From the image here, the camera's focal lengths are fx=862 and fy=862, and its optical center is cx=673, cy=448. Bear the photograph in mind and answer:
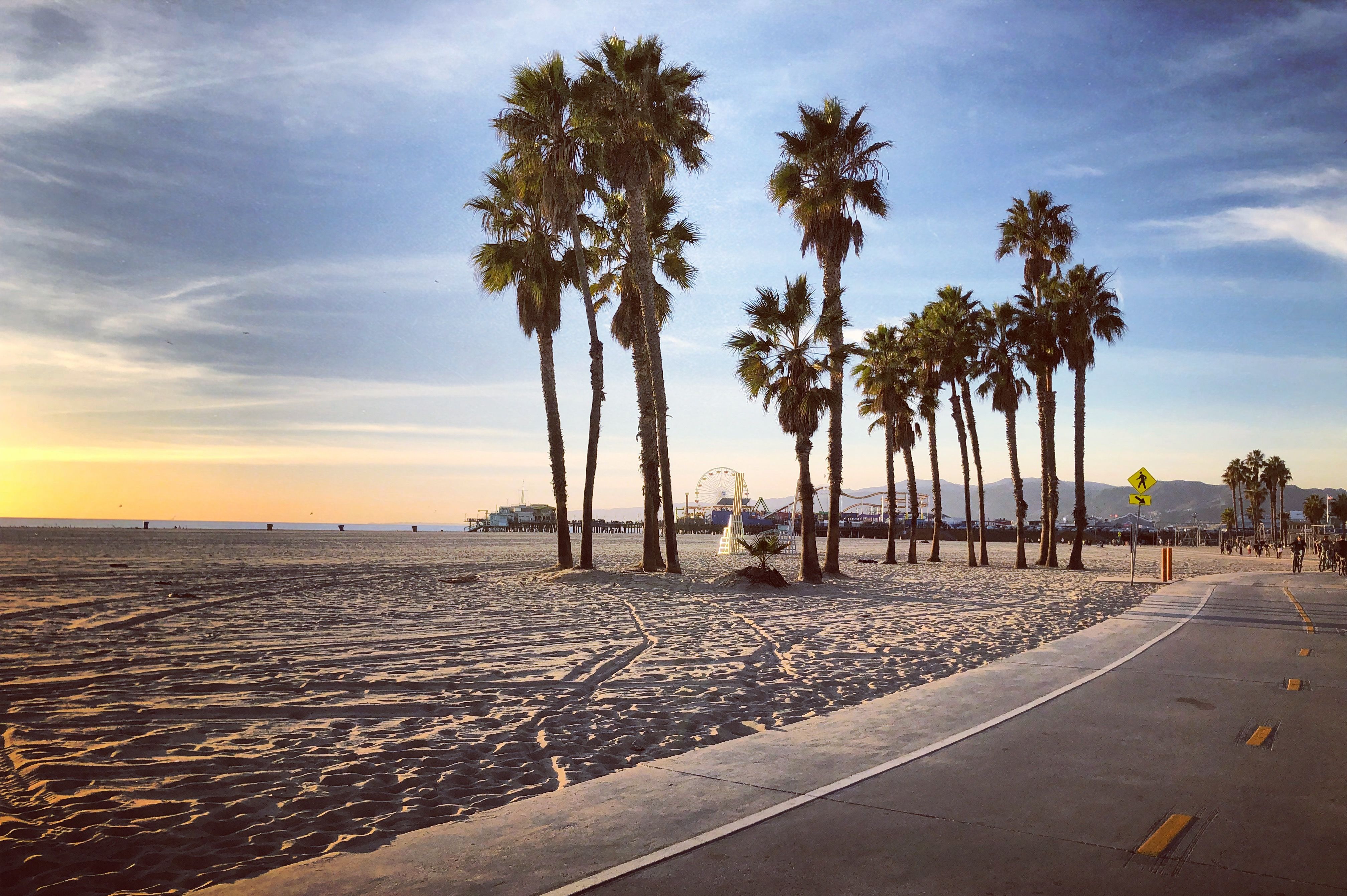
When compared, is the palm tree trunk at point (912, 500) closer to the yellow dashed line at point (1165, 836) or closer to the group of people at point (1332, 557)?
the group of people at point (1332, 557)

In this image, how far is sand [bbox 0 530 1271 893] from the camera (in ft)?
16.0

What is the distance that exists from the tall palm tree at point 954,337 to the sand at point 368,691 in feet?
49.6

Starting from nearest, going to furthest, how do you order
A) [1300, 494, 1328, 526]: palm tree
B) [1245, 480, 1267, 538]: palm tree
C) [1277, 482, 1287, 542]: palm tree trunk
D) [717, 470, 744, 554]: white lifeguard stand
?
[717, 470, 744, 554]: white lifeguard stand → [1277, 482, 1287, 542]: palm tree trunk → [1245, 480, 1267, 538]: palm tree → [1300, 494, 1328, 526]: palm tree

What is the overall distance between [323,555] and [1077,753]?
139ft

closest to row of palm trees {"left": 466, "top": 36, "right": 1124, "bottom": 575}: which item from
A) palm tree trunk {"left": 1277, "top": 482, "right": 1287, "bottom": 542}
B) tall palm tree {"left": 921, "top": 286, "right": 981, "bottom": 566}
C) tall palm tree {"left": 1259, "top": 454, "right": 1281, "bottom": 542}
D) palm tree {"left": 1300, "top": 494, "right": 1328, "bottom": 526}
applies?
tall palm tree {"left": 921, "top": 286, "right": 981, "bottom": 566}

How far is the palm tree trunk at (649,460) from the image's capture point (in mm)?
26047

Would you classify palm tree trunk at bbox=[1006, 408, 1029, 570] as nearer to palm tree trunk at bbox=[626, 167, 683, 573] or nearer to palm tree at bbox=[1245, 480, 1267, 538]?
palm tree trunk at bbox=[626, 167, 683, 573]

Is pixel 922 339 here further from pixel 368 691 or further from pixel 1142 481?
pixel 368 691

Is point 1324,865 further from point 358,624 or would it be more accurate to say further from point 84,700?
point 358,624

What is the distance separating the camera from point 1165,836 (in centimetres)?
445

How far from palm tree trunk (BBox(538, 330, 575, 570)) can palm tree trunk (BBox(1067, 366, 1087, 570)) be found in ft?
70.3

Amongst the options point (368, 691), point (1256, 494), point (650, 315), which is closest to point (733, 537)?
point (650, 315)

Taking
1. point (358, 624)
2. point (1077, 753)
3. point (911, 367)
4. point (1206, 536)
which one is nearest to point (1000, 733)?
point (1077, 753)

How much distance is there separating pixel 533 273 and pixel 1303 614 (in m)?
21.7
